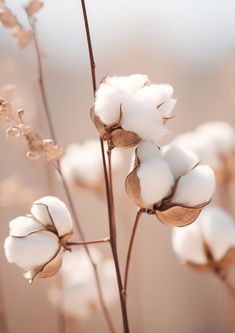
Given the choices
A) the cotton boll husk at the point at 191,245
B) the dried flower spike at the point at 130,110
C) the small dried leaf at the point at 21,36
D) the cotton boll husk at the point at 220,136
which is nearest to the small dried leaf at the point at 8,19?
the small dried leaf at the point at 21,36

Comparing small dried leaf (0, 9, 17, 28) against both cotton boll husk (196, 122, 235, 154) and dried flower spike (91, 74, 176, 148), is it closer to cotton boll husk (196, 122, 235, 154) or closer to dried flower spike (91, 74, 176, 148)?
dried flower spike (91, 74, 176, 148)

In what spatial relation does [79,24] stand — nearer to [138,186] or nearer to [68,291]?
[68,291]

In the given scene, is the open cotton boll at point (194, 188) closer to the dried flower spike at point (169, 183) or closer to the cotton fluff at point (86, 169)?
the dried flower spike at point (169, 183)

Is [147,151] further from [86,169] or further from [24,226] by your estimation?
[86,169]

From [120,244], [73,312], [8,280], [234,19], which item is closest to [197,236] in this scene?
[73,312]

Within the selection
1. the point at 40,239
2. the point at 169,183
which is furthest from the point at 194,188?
the point at 40,239

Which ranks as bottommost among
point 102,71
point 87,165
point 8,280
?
point 8,280
